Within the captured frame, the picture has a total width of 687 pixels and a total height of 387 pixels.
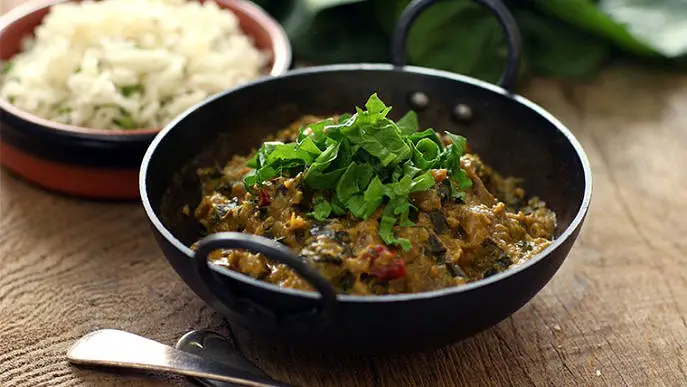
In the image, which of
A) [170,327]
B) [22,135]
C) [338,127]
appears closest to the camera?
[338,127]

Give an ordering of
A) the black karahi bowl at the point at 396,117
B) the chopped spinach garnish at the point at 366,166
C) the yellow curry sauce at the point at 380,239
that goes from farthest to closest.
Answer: the chopped spinach garnish at the point at 366,166 < the yellow curry sauce at the point at 380,239 < the black karahi bowl at the point at 396,117

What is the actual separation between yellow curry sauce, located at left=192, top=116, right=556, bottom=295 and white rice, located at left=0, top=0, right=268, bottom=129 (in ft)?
2.81

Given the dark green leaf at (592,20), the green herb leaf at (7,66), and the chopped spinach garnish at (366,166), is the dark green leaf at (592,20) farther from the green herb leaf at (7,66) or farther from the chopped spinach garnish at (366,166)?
the green herb leaf at (7,66)

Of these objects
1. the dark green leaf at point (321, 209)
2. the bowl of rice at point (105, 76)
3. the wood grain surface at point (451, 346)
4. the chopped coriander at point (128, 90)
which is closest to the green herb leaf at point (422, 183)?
the dark green leaf at point (321, 209)

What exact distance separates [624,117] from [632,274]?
4.17 ft

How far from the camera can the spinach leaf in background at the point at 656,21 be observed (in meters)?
4.30

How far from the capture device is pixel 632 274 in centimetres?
306

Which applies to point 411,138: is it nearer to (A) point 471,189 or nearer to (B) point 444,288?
(A) point 471,189

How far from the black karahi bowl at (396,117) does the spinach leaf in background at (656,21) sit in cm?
159

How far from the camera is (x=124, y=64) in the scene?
3521 millimetres

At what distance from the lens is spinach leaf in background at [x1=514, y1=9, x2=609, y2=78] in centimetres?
437

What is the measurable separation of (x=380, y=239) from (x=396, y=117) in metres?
1.02

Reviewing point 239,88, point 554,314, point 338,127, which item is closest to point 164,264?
point 239,88

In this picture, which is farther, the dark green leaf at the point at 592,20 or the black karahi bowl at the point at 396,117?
the dark green leaf at the point at 592,20
